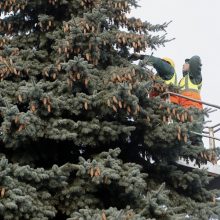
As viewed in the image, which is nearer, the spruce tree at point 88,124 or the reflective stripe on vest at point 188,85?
the spruce tree at point 88,124

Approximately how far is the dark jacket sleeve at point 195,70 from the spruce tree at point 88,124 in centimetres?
174

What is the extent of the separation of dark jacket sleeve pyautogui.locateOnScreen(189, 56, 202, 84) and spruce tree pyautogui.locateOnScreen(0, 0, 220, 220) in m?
1.74

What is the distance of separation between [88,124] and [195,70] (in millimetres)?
3812

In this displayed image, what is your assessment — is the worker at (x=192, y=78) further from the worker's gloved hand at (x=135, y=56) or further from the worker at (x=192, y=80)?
the worker's gloved hand at (x=135, y=56)

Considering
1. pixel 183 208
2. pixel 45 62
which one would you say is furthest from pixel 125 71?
pixel 183 208

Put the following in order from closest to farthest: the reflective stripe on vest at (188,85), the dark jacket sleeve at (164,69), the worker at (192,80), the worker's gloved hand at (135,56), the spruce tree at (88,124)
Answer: the spruce tree at (88,124)
the worker's gloved hand at (135,56)
the dark jacket sleeve at (164,69)
the worker at (192,80)
the reflective stripe on vest at (188,85)

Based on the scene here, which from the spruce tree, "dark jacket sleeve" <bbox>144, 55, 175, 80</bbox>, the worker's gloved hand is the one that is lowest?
the spruce tree

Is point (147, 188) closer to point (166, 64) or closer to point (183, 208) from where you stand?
point (183, 208)

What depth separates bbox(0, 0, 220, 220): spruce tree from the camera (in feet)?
21.3

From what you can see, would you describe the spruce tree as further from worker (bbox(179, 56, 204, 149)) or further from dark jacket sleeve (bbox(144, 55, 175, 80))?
worker (bbox(179, 56, 204, 149))

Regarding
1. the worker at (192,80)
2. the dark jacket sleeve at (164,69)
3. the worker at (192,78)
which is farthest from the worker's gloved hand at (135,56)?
the worker at (192,78)

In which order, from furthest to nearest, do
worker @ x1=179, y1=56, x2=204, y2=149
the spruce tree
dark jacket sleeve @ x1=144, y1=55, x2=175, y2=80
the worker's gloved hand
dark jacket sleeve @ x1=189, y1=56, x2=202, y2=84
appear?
1. dark jacket sleeve @ x1=189, y1=56, x2=202, y2=84
2. worker @ x1=179, y1=56, x2=204, y2=149
3. dark jacket sleeve @ x1=144, y1=55, x2=175, y2=80
4. the worker's gloved hand
5. the spruce tree

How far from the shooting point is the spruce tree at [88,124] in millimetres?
6488

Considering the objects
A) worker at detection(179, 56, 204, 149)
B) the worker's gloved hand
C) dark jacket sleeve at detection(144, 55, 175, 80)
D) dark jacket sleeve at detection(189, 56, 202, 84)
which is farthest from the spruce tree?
dark jacket sleeve at detection(189, 56, 202, 84)
